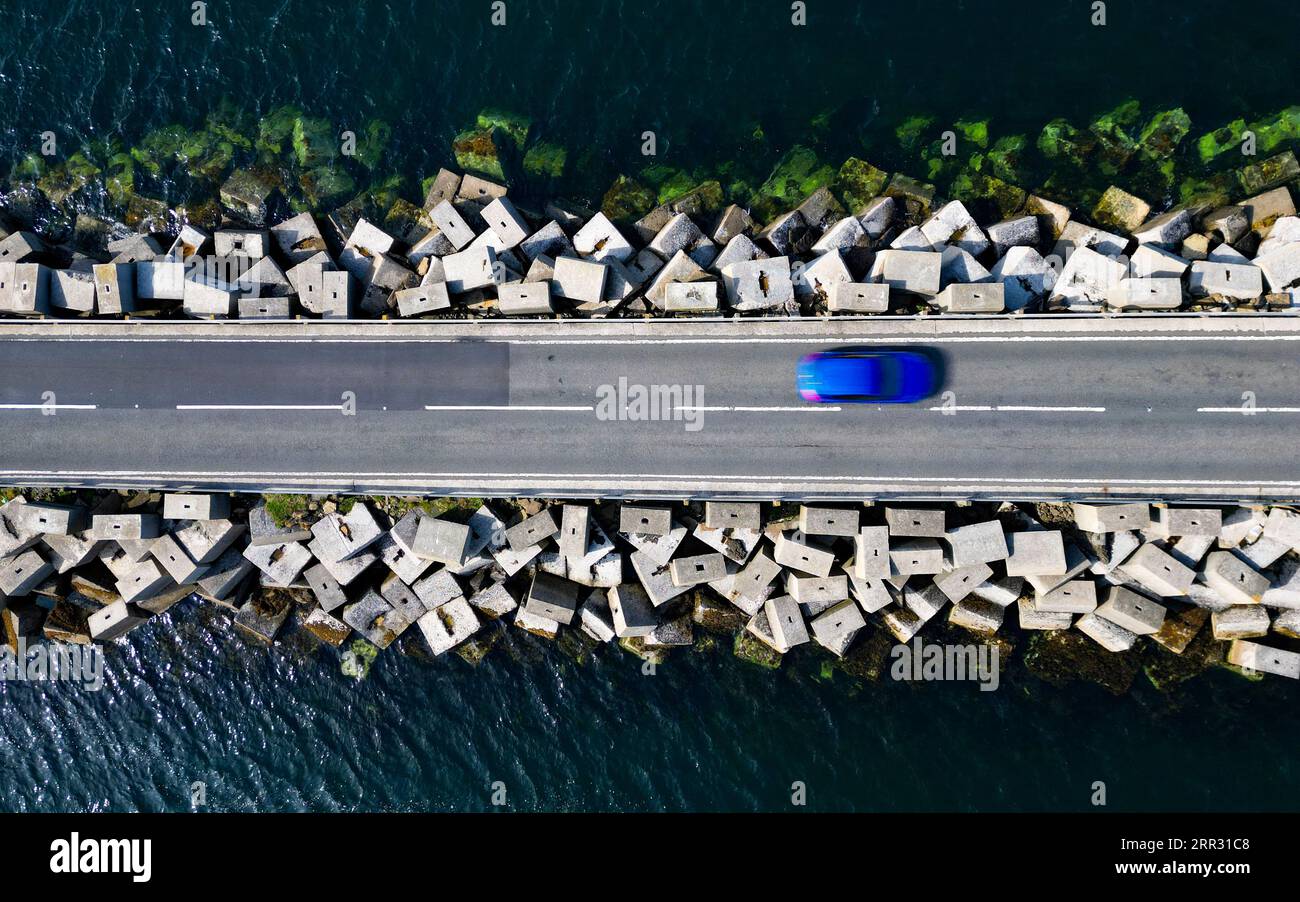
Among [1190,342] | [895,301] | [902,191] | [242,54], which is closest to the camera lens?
[1190,342]

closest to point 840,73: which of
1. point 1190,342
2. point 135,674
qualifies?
point 1190,342

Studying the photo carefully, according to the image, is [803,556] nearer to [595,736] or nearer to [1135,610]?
[595,736]

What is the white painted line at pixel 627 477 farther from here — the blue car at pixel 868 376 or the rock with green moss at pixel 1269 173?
the rock with green moss at pixel 1269 173

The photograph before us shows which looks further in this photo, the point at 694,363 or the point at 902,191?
the point at 902,191

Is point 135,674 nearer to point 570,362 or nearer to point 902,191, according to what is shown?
point 570,362

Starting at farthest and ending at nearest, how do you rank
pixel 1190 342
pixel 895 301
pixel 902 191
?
pixel 902 191
pixel 895 301
pixel 1190 342

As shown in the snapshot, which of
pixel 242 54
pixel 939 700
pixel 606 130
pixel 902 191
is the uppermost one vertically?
pixel 242 54
